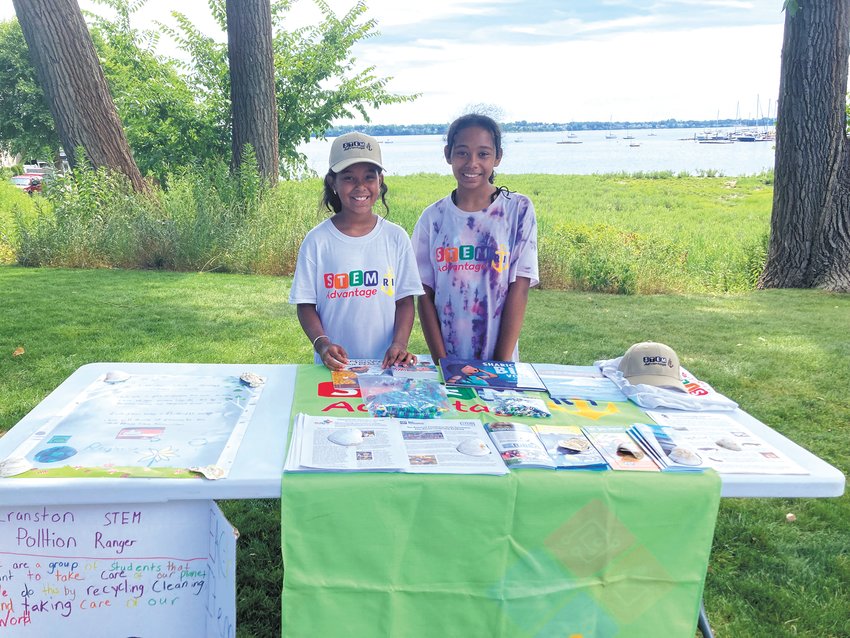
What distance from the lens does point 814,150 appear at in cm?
775

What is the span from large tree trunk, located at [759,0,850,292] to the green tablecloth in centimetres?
736

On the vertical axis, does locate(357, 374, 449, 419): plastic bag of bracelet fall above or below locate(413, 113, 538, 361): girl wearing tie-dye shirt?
below

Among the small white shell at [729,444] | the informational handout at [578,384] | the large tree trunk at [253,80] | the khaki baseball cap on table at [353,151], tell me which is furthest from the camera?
the large tree trunk at [253,80]

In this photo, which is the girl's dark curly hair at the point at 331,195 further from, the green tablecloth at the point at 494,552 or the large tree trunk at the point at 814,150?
the large tree trunk at the point at 814,150

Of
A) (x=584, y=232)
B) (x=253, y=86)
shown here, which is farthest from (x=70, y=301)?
(x=584, y=232)

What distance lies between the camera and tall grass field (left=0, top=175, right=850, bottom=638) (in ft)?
8.93

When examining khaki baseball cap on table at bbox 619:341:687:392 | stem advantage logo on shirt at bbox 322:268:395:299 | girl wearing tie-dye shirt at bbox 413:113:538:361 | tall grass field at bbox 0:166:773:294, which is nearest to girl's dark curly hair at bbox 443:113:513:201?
girl wearing tie-dye shirt at bbox 413:113:538:361

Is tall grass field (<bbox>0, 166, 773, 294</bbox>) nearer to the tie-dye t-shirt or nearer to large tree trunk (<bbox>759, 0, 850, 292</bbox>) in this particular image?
large tree trunk (<bbox>759, 0, 850, 292</bbox>)

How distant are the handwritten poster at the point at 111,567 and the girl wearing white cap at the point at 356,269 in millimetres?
973

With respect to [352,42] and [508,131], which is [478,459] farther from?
[352,42]

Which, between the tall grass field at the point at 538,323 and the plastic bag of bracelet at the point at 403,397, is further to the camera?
the tall grass field at the point at 538,323

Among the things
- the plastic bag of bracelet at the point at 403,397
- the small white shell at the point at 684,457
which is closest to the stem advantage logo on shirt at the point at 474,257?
the plastic bag of bracelet at the point at 403,397

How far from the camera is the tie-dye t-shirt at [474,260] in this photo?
108 inches

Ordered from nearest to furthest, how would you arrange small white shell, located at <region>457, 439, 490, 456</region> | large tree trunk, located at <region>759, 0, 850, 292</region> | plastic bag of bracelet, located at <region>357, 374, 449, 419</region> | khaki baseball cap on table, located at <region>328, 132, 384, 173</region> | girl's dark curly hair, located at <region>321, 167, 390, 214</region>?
small white shell, located at <region>457, 439, 490, 456</region> < plastic bag of bracelet, located at <region>357, 374, 449, 419</region> < khaki baseball cap on table, located at <region>328, 132, 384, 173</region> < girl's dark curly hair, located at <region>321, 167, 390, 214</region> < large tree trunk, located at <region>759, 0, 850, 292</region>
